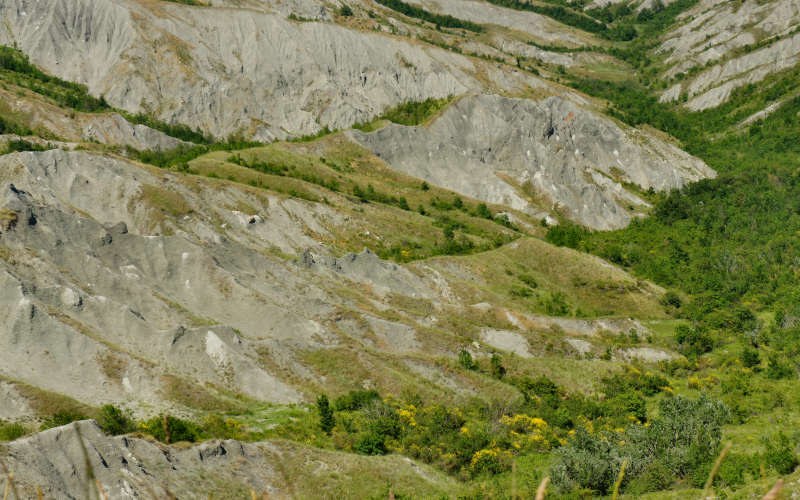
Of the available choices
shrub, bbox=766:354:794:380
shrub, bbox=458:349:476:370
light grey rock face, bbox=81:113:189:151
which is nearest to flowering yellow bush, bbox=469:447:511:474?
shrub, bbox=458:349:476:370

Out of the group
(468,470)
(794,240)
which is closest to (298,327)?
(468,470)

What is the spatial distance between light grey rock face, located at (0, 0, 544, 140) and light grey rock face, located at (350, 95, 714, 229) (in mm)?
17999

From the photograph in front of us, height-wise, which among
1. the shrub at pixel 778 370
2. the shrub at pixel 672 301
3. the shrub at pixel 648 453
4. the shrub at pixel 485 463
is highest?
the shrub at pixel 648 453

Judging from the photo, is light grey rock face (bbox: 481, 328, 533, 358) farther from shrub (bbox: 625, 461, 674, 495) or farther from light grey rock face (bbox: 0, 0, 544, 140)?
light grey rock face (bbox: 0, 0, 544, 140)

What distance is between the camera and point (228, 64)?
5640 inches

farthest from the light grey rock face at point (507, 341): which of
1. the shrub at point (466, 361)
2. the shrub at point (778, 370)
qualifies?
the shrub at point (778, 370)

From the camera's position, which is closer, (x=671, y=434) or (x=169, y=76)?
(x=671, y=434)

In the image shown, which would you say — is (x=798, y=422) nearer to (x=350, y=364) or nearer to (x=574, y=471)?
(x=574, y=471)

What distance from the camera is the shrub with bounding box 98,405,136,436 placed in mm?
37438

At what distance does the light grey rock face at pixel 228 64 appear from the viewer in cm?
13325

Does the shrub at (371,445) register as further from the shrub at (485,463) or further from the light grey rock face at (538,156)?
the light grey rock face at (538,156)

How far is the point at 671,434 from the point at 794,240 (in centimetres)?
7377

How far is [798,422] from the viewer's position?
130 feet

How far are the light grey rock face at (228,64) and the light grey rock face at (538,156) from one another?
17999 mm
